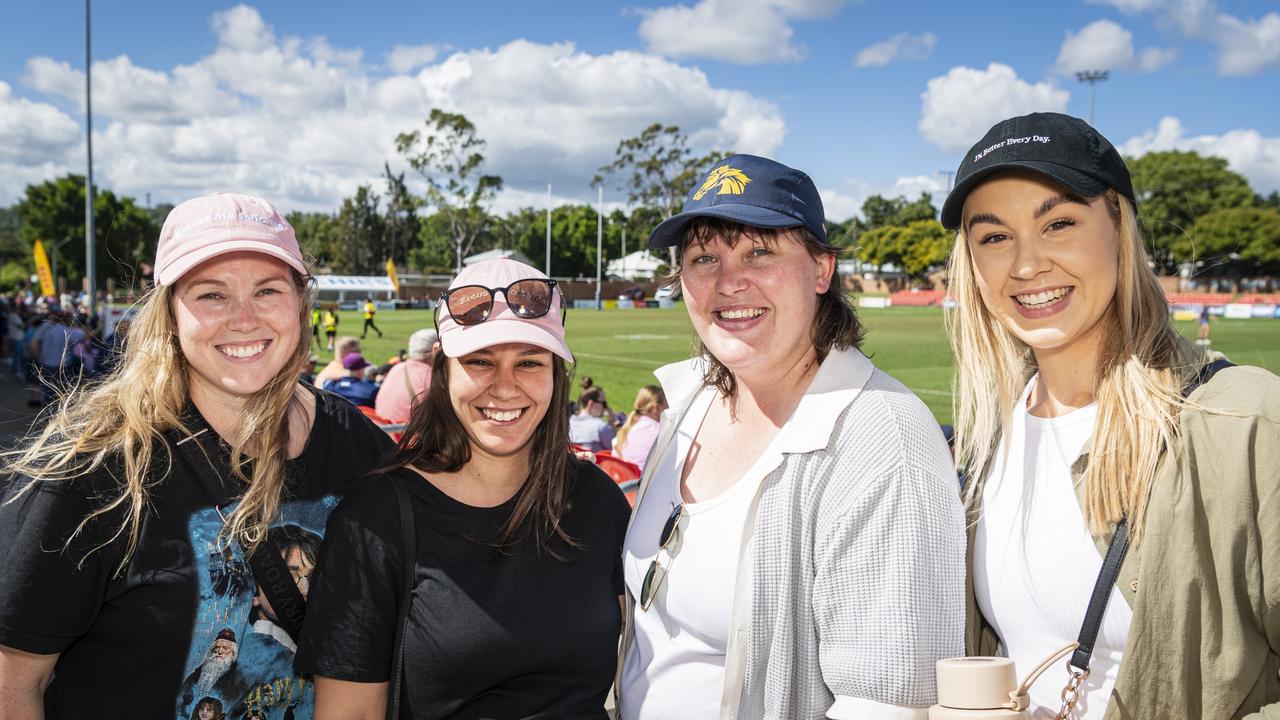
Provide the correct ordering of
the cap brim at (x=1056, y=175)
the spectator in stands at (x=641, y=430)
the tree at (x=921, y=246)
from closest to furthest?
1. the cap brim at (x=1056, y=175)
2. the spectator in stands at (x=641, y=430)
3. the tree at (x=921, y=246)

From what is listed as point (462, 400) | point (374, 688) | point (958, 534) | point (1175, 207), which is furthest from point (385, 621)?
point (1175, 207)

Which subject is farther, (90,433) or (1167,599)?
(90,433)

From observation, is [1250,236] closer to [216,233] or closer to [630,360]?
[630,360]

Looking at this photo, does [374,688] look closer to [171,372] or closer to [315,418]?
[315,418]

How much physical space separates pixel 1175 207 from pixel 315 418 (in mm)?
80181

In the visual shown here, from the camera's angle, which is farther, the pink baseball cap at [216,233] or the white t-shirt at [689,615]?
the pink baseball cap at [216,233]

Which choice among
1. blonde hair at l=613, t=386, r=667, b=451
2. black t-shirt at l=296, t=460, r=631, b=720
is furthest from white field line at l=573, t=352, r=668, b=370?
black t-shirt at l=296, t=460, r=631, b=720

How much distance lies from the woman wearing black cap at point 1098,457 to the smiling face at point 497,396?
3.85ft

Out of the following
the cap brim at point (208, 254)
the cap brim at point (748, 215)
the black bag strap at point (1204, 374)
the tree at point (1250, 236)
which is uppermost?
the tree at point (1250, 236)

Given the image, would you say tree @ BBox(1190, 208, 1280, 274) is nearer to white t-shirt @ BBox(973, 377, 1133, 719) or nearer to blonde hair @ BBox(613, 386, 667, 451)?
blonde hair @ BBox(613, 386, 667, 451)

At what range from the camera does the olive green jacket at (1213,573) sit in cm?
170

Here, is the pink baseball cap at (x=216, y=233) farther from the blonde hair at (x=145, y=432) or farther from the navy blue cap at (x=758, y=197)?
the navy blue cap at (x=758, y=197)

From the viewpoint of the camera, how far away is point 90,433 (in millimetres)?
2199

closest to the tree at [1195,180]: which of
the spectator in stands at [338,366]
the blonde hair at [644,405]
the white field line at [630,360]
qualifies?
the white field line at [630,360]
